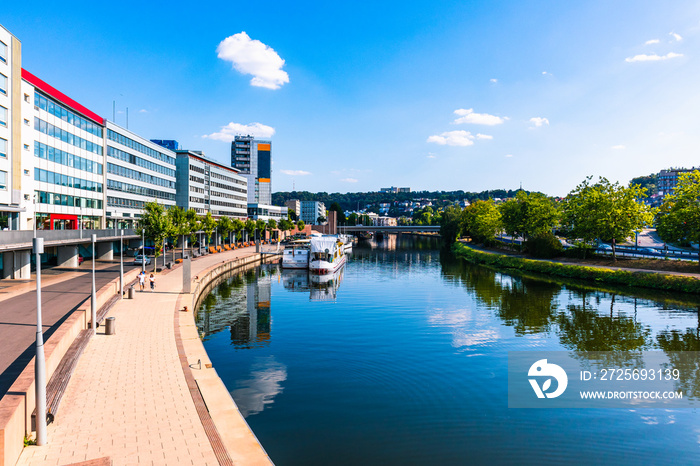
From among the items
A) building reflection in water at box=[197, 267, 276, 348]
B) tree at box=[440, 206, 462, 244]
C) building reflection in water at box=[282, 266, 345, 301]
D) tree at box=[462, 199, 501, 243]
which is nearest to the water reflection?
building reflection in water at box=[197, 267, 276, 348]

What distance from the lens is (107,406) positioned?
13.8m

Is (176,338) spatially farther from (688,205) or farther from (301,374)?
(688,205)

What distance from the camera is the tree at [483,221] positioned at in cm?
9588

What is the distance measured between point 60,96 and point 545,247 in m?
71.9

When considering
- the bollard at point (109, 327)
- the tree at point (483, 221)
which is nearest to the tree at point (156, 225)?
the bollard at point (109, 327)

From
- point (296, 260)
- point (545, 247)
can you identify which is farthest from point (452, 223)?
point (296, 260)

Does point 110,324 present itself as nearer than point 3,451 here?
No

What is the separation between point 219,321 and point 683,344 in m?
31.1

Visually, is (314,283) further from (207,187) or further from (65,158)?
(207,187)

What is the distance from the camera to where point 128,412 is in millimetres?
13398

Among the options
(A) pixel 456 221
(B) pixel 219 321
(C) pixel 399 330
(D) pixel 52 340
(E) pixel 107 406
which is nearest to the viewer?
(E) pixel 107 406

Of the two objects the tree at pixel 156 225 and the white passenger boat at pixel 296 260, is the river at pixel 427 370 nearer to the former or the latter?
the tree at pixel 156 225

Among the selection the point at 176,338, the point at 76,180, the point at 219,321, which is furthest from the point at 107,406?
the point at 76,180

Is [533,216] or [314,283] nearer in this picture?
[314,283]
